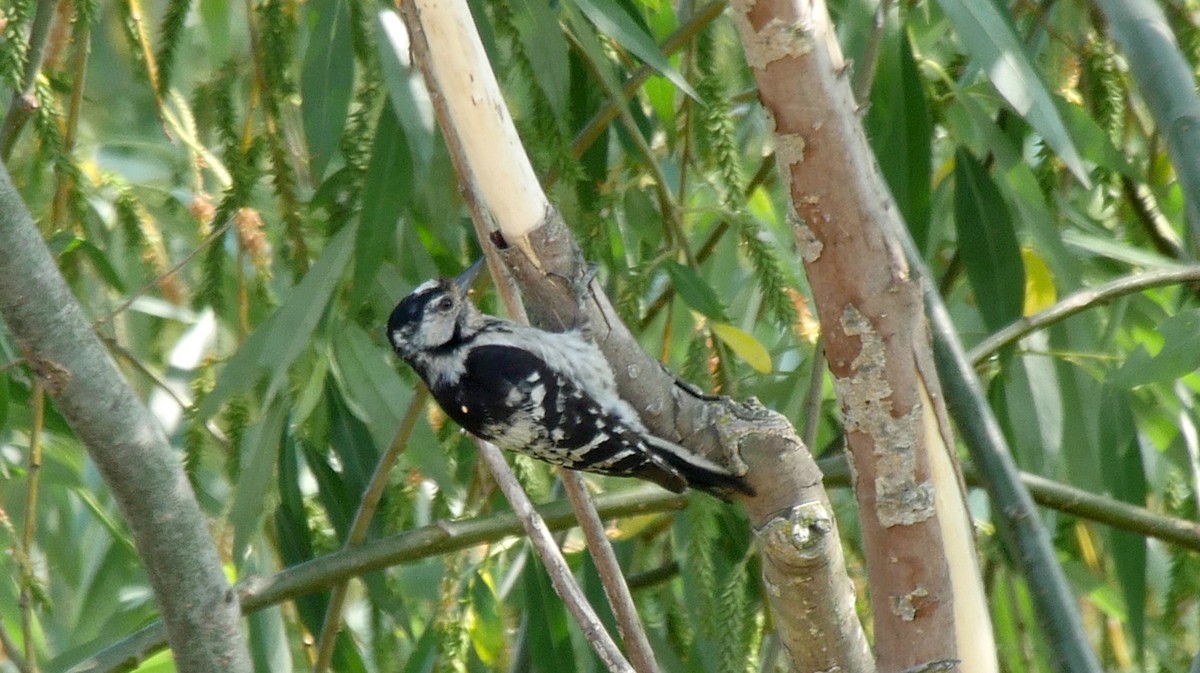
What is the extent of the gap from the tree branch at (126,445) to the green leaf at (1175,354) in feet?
4.04

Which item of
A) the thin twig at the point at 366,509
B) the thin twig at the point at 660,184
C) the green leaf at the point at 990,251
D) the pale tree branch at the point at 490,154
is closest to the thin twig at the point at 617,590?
the pale tree branch at the point at 490,154

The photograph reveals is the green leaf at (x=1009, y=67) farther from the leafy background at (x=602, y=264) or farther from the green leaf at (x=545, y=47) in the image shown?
the green leaf at (x=545, y=47)

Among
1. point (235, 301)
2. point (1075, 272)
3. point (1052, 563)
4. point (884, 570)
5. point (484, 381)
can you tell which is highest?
point (235, 301)

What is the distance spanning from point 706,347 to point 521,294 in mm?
381

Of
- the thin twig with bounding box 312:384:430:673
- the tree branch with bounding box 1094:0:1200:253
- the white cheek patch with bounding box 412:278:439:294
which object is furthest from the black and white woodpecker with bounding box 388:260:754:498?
the tree branch with bounding box 1094:0:1200:253

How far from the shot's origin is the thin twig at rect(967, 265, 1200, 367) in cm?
205

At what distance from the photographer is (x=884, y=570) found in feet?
5.26

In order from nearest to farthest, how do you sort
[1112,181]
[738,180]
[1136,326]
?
[738,180] → [1112,181] → [1136,326]

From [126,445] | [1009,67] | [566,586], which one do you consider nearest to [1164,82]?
[1009,67]

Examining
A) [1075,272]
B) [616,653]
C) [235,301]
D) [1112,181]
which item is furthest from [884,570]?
[235,301]

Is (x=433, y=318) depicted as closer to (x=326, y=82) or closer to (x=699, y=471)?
(x=326, y=82)

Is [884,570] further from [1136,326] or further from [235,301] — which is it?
[235,301]

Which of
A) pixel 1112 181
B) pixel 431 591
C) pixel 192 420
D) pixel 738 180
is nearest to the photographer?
pixel 738 180

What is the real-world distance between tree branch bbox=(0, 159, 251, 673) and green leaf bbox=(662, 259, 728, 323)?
80cm
